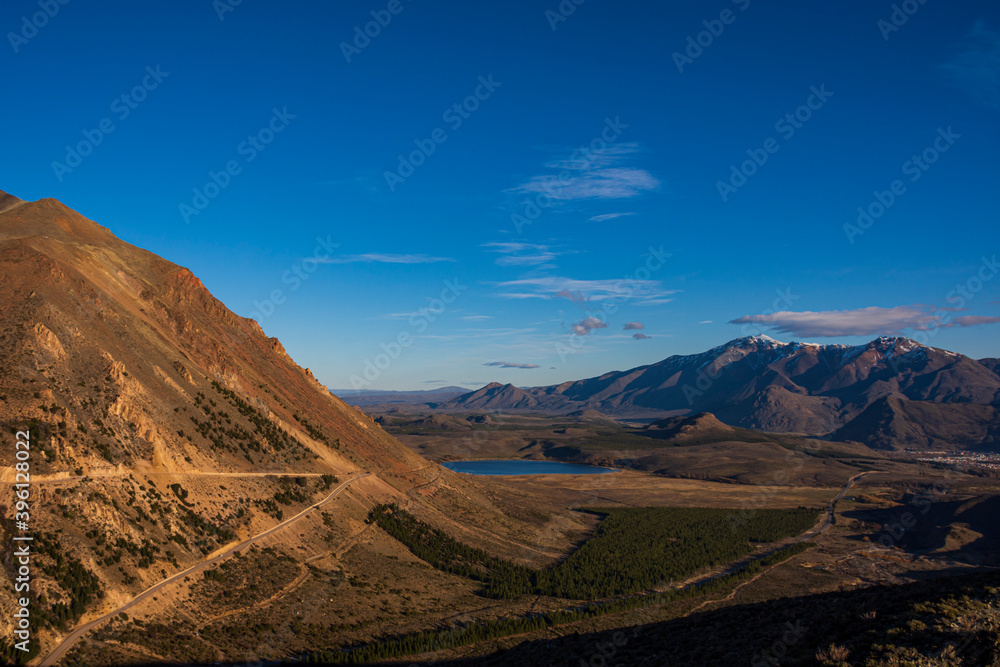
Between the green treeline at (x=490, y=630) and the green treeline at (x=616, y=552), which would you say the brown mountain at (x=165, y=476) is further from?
the green treeline at (x=616, y=552)

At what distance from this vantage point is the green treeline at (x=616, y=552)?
6650 centimetres

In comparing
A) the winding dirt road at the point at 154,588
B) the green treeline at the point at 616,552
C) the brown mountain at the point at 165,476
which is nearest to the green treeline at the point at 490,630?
the brown mountain at the point at 165,476

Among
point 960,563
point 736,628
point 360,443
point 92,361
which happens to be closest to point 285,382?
point 360,443

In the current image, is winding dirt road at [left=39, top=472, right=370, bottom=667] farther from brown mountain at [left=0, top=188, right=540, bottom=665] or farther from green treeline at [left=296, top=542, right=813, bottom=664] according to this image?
green treeline at [left=296, top=542, right=813, bottom=664]

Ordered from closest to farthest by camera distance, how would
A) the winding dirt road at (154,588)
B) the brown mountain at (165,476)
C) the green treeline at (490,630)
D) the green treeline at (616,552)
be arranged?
1. the winding dirt road at (154,588)
2. the brown mountain at (165,476)
3. the green treeline at (490,630)
4. the green treeline at (616,552)

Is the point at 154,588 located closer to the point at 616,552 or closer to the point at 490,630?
the point at 490,630

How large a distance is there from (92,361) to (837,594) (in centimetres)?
5939

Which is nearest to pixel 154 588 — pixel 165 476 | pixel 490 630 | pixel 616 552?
pixel 165 476

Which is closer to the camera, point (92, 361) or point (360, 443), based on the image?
point (92, 361)

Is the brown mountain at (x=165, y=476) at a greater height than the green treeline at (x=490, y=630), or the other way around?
the brown mountain at (x=165, y=476)

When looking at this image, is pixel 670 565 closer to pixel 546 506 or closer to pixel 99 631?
pixel 546 506

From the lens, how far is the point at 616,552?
83.9 metres

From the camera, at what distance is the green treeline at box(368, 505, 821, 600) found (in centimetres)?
6650

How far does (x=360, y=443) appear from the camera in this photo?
293ft
